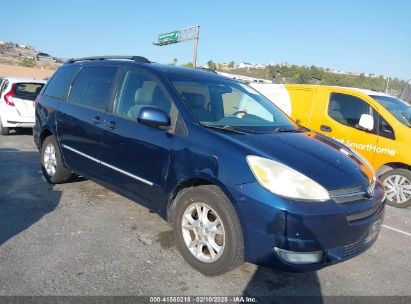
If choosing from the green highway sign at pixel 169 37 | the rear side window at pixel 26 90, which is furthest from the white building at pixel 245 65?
the rear side window at pixel 26 90

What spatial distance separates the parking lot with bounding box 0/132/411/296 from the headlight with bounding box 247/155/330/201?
86 cm

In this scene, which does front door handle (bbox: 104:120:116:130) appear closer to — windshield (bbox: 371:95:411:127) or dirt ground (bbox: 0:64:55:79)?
windshield (bbox: 371:95:411:127)

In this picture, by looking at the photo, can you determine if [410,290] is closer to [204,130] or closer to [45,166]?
[204,130]

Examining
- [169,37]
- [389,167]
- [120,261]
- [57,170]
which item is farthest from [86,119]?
[169,37]

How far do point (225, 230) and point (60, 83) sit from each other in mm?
3584

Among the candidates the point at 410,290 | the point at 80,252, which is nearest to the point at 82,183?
the point at 80,252

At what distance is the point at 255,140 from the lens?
3.40m

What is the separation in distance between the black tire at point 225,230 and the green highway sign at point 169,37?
41812mm

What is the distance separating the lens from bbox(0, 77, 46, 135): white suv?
9336 mm

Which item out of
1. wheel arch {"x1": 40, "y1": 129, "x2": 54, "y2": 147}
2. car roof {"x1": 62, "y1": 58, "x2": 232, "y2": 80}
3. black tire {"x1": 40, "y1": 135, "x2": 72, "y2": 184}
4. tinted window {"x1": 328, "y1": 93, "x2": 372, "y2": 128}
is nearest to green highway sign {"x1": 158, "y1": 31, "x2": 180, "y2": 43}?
tinted window {"x1": 328, "y1": 93, "x2": 372, "y2": 128}

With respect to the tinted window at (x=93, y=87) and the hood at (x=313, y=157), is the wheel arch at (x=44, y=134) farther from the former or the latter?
the hood at (x=313, y=157)

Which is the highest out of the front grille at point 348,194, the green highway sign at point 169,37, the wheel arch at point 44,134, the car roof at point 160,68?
the green highway sign at point 169,37

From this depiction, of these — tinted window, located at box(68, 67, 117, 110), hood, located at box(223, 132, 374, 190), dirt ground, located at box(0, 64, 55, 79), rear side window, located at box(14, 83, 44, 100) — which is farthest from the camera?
dirt ground, located at box(0, 64, 55, 79)

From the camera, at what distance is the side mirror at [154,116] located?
11.6 feet
